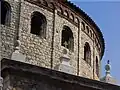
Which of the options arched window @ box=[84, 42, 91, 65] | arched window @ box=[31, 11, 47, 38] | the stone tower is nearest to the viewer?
the stone tower

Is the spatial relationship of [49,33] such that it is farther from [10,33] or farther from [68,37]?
[10,33]

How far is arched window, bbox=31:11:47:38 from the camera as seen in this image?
865 inches

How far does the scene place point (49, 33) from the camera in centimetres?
2205

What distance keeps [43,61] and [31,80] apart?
323 centimetres

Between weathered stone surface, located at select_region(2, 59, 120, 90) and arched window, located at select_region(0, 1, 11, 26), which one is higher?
arched window, located at select_region(0, 1, 11, 26)

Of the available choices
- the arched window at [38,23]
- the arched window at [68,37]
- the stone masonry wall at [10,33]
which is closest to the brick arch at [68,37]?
the arched window at [68,37]

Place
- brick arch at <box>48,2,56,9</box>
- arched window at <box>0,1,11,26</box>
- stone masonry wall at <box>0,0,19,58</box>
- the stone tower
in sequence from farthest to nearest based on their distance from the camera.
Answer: brick arch at <box>48,2,56,9</box>, arched window at <box>0,1,11,26</box>, the stone tower, stone masonry wall at <box>0,0,19,58</box>

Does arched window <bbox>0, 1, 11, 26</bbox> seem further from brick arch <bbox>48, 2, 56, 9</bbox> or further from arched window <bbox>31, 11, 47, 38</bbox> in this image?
brick arch <bbox>48, 2, 56, 9</bbox>

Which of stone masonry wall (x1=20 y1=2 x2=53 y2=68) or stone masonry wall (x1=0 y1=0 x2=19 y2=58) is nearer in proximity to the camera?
stone masonry wall (x1=0 y1=0 x2=19 y2=58)

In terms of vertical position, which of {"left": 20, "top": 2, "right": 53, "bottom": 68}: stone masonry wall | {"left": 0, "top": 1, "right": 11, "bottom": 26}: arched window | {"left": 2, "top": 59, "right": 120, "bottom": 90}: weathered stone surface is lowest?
{"left": 2, "top": 59, "right": 120, "bottom": 90}: weathered stone surface

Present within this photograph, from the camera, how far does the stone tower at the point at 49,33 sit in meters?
20.9

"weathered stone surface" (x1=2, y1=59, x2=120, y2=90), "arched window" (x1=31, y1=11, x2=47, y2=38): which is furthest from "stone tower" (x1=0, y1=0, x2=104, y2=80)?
"weathered stone surface" (x1=2, y1=59, x2=120, y2=90)

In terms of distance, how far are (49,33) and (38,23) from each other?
64 centimetres

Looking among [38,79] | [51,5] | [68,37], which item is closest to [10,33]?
[51,5]
